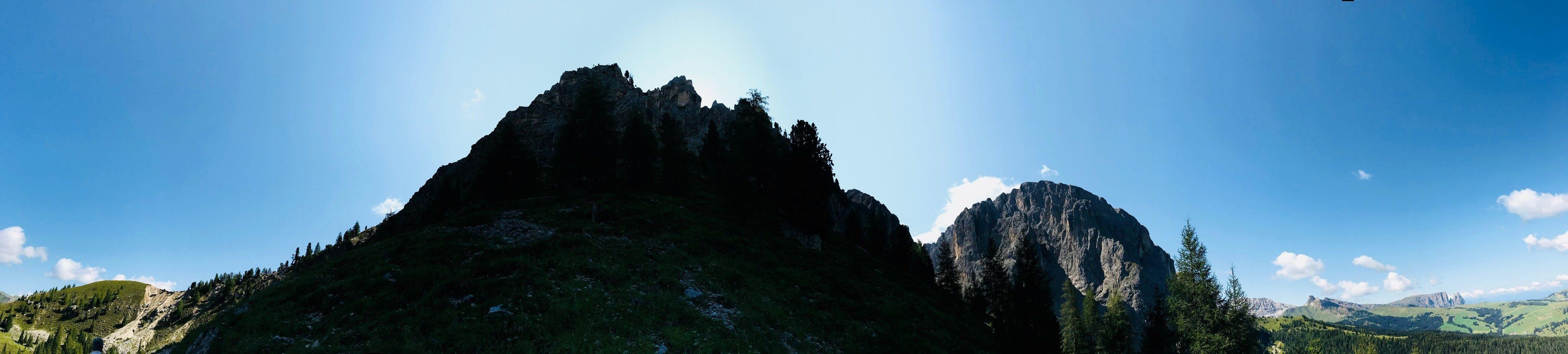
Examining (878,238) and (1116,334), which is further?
(878,238)

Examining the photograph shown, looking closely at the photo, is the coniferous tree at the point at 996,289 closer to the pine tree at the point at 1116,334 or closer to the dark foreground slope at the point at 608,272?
the dark foreground slope at the point at 608,272

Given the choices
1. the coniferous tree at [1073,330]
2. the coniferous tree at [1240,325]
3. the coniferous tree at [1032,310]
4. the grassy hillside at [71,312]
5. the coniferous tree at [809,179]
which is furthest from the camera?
the grassy hillside at [71,312]

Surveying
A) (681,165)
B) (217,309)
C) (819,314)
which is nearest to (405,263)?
(217,309)

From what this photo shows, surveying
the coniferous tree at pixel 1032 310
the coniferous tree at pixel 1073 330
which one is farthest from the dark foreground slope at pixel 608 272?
the coniferous tree at pixel 1073 330

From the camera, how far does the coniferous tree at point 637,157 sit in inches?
2606

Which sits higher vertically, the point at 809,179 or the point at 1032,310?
the point at 809,179

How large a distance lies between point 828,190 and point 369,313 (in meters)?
47.6

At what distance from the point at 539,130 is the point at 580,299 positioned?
7887 centimetres

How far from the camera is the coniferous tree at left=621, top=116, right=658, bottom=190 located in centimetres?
6619

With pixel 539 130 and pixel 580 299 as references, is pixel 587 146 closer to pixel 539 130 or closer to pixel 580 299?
pixel 539 130

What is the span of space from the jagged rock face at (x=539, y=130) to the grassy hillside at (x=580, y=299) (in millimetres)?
14842

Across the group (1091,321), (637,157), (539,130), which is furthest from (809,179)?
(539,130)

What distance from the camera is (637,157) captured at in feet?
224

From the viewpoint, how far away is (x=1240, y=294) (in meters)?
38.9
